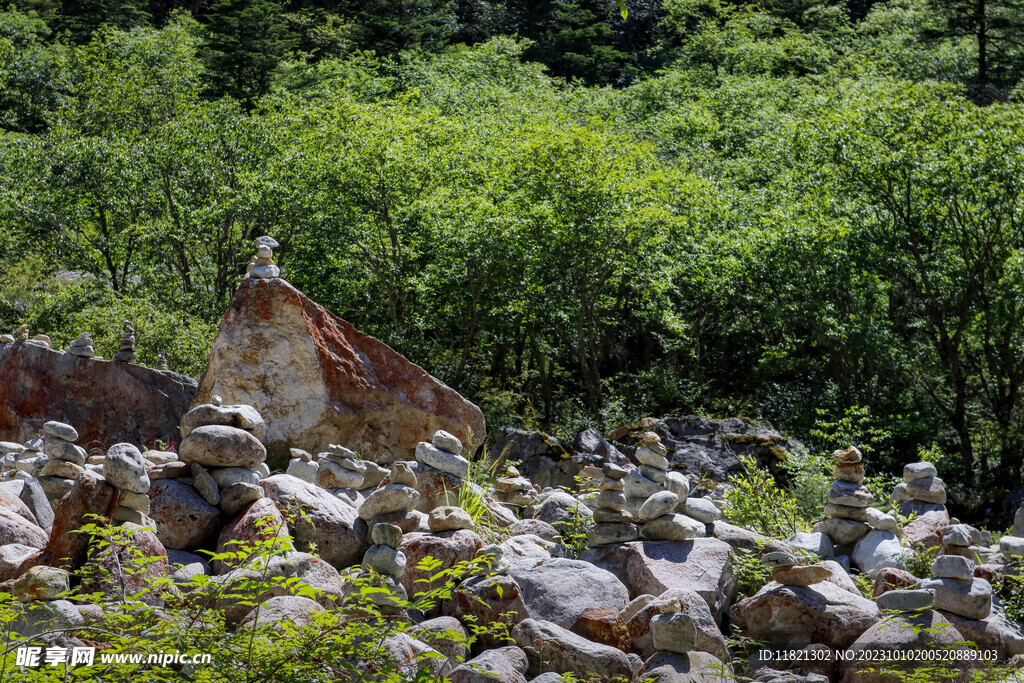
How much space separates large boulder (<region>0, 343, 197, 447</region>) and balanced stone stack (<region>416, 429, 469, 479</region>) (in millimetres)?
4071

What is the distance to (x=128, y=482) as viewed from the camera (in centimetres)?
579

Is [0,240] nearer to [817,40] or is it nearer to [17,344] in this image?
[17,344]

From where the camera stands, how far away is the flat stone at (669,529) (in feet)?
24.2

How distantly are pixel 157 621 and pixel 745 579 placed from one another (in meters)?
4.44

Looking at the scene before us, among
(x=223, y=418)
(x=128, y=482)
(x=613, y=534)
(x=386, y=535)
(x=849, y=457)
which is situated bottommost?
(x=613, y=534)

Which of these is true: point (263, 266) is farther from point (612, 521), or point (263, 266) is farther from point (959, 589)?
point (959, 589)

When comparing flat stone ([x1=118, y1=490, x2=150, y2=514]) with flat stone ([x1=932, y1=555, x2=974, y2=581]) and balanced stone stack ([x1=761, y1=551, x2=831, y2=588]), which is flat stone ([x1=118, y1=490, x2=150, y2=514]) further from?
flat stone ([x1=932, y1=555, x2=974, y2=581])

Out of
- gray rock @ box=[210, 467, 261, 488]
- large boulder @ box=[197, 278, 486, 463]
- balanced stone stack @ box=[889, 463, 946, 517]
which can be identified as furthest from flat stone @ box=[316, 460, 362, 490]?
balanced stone stack @ box=[889, 463, 946, 517]

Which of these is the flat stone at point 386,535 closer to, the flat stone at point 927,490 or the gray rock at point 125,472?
the gray rock at point 125,472

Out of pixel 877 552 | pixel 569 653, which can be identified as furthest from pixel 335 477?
pixel 877 552

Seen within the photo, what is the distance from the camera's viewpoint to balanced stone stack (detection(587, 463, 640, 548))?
7.52m

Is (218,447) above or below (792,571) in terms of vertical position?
above

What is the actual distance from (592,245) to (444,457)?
29.5ft

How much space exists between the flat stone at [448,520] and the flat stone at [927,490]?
479cm
